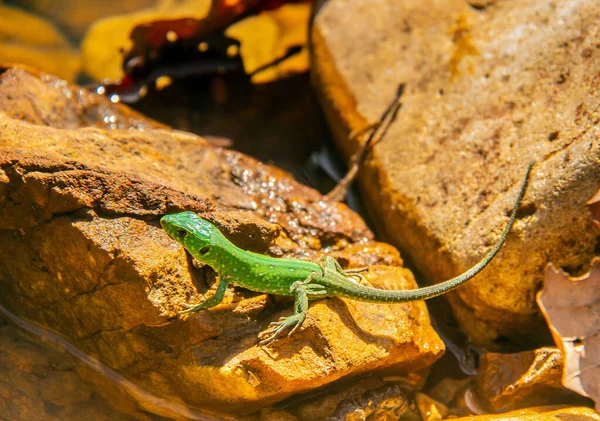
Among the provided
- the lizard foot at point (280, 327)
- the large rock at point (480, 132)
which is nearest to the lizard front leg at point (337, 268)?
the lizard foot at point (280, 327)

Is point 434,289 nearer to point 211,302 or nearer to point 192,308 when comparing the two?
point 211,302

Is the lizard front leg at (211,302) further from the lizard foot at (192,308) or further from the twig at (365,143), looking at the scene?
the twig at (365,143)

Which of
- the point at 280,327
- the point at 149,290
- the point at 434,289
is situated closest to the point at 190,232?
the point at 149,290

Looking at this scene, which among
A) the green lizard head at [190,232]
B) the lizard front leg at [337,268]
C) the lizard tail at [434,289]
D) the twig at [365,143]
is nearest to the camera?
the green lizard head at [190,232]

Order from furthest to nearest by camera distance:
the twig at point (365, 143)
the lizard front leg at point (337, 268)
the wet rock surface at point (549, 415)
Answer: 1. the twig at point (365, 143)
2. the lizard front leg at point (337, 268)
3. the wet rock surface at point (549, 415)

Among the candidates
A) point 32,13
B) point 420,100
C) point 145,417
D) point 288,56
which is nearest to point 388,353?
point 145,417

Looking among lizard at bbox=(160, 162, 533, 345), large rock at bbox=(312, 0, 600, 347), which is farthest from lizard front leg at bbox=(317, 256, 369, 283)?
large rock at bbox=(312, 0, 600, 347)

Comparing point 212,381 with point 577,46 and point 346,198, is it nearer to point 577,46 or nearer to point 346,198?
point 346,198
